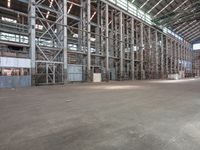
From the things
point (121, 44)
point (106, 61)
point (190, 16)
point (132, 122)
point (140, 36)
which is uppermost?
point (190, 16)

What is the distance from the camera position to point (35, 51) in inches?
618

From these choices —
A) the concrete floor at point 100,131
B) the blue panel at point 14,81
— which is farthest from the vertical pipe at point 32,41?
the concrete floor at point 100,131

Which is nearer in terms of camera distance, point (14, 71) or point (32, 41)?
point (14, 71)

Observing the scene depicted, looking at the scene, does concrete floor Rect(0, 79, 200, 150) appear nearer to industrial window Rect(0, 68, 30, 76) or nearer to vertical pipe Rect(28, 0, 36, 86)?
industrial window Rect(0, 68, 30, 76)

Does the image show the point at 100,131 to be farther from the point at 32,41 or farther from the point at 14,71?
the point at 32,41

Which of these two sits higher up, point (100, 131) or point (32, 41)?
point (32, 41)

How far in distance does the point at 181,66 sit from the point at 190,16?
21012 millimetres

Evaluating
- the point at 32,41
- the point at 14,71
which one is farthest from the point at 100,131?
the point at 32,41

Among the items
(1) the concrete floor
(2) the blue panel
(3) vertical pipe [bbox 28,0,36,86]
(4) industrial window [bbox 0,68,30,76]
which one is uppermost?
(3) vertical pipe [bbox 28,0,36,86]

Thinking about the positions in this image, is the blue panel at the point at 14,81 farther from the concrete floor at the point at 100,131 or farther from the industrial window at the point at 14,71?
the concrete floor at the point at 100,131

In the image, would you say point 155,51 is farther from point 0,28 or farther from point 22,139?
point 22,139

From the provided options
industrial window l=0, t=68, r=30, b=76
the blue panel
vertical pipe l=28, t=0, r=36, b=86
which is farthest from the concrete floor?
vertical pipe l=28, t=0, r=36, b=86

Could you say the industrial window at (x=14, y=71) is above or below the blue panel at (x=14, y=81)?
above

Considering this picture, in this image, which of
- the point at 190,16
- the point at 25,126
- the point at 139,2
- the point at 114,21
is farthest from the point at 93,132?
the point at 190,16
